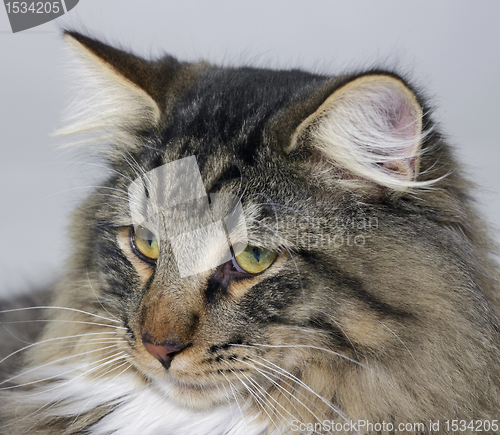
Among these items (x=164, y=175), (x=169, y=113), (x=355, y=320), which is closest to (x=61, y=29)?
(x=169, y=113)

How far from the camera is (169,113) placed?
185 cm

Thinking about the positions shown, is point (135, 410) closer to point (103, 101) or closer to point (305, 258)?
point (305, 258)

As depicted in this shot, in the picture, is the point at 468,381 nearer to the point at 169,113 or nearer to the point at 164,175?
the point at 164,175

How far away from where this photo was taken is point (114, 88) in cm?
193

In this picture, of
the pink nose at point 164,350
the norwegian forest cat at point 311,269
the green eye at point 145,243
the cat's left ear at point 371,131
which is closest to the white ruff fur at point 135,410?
the norwegian forest cat at point 311,269

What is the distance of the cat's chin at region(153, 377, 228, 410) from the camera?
160cm

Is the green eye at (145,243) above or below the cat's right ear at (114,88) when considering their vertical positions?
below

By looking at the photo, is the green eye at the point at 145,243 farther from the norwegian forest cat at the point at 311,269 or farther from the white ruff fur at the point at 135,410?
the white ruff fur at the point at 135,410

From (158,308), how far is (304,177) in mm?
595

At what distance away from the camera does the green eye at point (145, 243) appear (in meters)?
1.74

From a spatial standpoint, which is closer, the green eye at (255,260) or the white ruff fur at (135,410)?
the green eye at (255,260)

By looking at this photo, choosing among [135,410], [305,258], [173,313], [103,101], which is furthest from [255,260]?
[103,101]

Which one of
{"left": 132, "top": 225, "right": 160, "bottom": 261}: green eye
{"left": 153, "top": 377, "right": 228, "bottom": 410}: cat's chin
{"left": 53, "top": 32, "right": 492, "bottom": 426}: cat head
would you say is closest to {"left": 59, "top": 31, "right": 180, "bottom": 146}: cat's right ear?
{"left": 53, "top": 32, "right": 492, "bottom": 426}: cat head

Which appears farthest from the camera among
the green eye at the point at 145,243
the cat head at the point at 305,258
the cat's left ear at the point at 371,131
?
the green eye at the point at 145,243
